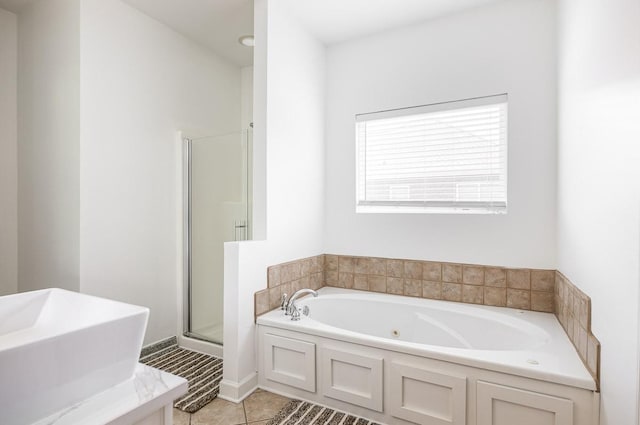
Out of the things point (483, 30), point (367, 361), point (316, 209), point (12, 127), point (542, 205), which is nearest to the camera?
point (367, 361)

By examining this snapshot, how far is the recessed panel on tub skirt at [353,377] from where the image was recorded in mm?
1898

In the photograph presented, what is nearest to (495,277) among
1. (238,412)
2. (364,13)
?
(238,412)

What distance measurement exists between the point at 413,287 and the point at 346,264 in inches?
23.0

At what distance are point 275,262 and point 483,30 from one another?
7.20 feet

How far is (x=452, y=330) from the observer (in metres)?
2.38

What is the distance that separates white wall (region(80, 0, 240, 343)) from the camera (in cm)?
240

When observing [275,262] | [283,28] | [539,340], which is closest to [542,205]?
[539,340]

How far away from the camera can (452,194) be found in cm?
261

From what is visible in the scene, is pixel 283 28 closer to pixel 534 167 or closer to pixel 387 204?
pixel 387 204

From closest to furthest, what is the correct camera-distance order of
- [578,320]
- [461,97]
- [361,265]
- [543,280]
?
[578,320], [543,280], [461,97], [361,265]

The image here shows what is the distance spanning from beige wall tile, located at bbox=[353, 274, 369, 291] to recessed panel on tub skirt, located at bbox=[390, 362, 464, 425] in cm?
107

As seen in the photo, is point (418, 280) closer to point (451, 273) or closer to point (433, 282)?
point (433, 282)

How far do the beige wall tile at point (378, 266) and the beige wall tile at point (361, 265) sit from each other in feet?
Result: 0.09

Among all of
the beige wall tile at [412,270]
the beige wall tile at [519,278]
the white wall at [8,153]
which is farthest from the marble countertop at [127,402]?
the white wall at [8,153]
